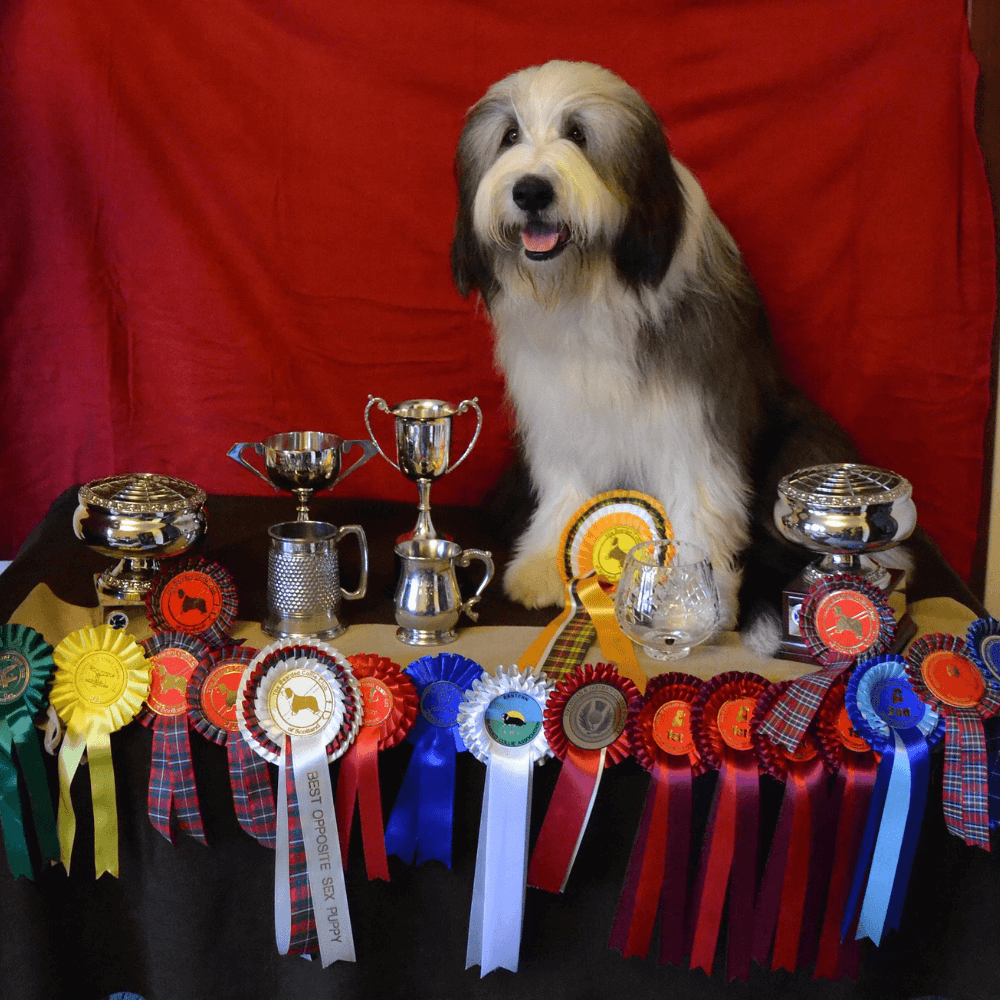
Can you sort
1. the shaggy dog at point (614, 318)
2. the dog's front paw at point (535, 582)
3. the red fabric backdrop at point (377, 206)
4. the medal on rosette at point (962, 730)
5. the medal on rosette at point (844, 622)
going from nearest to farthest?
the medal on rosette at point (962, 730) → the medal on rosette at point (844, 622) → the shaggy dog at point (614, 318) → the dog's front paw at point (535, 582) → the red fabric backdrop at point (377, 206)

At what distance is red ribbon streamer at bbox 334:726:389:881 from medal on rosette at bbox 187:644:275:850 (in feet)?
0.30

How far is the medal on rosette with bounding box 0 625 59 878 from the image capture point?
1202 mm

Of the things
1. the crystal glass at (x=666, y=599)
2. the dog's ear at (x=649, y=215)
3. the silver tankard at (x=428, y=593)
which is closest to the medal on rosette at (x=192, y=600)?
the silver tankard at (x=428, y=593)

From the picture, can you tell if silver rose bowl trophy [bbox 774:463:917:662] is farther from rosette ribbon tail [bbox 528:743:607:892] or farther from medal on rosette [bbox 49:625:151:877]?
medal on rosette [bbox 49:625:151:877]

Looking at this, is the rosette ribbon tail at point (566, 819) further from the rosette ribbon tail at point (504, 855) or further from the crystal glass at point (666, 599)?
the crystal glass at point (666, 599)

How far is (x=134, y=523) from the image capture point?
1478mm

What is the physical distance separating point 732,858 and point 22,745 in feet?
2.92

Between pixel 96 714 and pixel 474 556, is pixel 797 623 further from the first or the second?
pixel 96 714

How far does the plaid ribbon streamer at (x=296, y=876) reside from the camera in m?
1.21

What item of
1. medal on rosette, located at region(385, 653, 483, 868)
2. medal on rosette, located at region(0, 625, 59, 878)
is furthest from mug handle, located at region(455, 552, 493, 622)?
medal on rosette, located at region(0, 625, 59, 878)

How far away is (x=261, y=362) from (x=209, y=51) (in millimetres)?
689

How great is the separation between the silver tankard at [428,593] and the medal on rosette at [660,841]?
38 centimetres

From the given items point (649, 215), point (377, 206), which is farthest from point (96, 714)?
point (377, 206)

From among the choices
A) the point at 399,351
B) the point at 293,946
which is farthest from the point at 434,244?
the point at 293,946
